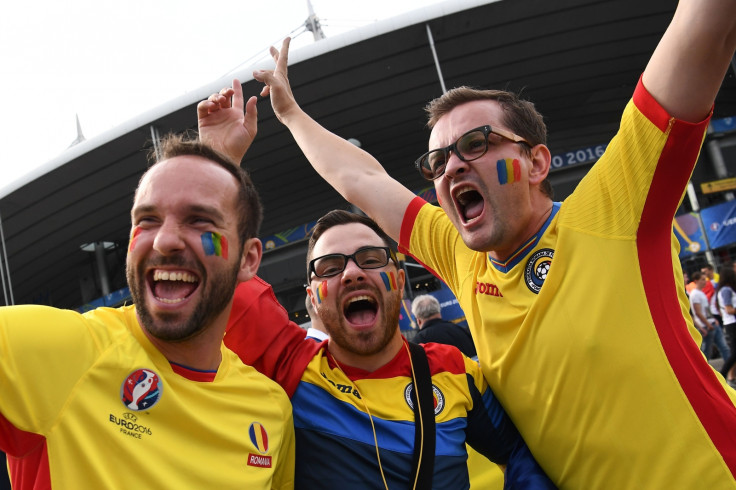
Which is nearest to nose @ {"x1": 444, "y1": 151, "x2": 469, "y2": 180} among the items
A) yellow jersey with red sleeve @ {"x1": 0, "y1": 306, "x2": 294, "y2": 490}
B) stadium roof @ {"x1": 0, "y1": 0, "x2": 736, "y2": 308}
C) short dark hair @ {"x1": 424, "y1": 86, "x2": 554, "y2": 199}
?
short dark hair @ {"x1": 424, "y1": 86, "x2": 554, "y2": 199}

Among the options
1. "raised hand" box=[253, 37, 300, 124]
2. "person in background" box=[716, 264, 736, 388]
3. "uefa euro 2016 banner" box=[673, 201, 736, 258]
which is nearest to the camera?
"raised hand" box=[253, 37, 300, 124]

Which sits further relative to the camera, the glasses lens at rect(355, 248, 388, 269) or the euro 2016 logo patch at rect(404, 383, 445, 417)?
the glasses lens at rect(355, 248, 388, 269)

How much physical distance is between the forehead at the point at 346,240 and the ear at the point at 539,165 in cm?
88

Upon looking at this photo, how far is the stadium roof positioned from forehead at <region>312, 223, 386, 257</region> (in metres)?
11.8

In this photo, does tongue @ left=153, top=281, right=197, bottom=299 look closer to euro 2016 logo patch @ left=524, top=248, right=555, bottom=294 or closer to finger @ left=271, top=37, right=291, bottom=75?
euro 2016 logo patch @ left=524, top=248, right=555, bottom=294

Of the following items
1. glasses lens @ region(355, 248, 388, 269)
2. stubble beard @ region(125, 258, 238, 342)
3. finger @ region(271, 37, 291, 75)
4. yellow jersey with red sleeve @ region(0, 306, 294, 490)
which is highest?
finger @ region(271, 37, 291, 75)

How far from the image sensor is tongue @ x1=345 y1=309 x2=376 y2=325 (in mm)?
2453

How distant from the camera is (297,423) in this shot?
2168 millimetres

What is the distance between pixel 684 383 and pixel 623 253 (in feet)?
1.46

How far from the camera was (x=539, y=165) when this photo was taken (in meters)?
2.20

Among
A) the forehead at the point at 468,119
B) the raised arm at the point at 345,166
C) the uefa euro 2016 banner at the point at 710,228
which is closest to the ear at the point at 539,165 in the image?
the forehead at the point at 468,119

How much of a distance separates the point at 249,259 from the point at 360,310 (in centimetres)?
65

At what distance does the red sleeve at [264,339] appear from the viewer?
236 centimetres

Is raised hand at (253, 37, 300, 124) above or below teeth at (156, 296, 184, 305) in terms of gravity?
above
